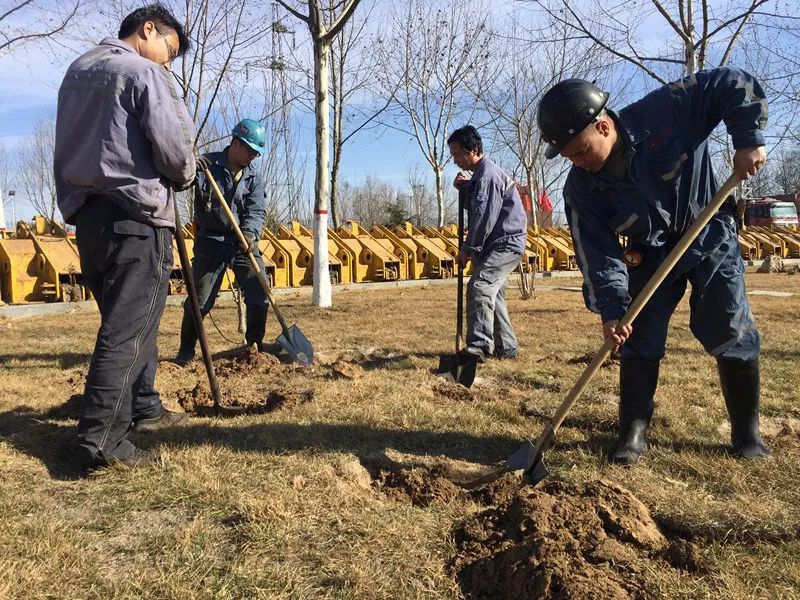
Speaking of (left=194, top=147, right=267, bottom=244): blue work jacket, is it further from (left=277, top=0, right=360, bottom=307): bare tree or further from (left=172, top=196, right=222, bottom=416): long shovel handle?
(left=277, top=0, right=360, bottom=307): bare tree

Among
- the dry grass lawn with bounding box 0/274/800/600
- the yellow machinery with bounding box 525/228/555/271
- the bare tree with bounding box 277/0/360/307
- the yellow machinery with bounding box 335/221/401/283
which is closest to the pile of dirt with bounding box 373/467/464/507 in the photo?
the dry grass lawn with bounding box 0/274/800/600

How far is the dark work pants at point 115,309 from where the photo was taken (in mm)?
2971

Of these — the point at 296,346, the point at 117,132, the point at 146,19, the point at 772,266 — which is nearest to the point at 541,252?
the point at 772,266

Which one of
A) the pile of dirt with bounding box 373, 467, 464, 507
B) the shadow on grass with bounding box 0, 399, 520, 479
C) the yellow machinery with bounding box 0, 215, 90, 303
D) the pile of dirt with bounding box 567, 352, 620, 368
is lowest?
the pile of dirt with bounding box 373, 467, 464, 507

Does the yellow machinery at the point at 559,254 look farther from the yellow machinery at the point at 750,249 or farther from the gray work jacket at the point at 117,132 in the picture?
the gray work jacket at the point at 117,132

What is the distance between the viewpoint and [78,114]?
288cm

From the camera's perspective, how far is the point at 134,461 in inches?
120

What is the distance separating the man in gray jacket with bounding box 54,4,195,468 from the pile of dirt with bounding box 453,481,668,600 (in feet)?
5.52

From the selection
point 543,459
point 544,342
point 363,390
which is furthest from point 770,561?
point 544,342

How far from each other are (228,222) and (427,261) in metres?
11.1

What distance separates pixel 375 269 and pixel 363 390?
1085 centimetres

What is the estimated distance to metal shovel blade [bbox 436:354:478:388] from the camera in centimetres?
484

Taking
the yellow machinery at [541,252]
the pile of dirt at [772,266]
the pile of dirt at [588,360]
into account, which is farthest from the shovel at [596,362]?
the pile of dirt at [772,266]

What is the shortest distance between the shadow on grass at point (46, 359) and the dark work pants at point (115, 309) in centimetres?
273
